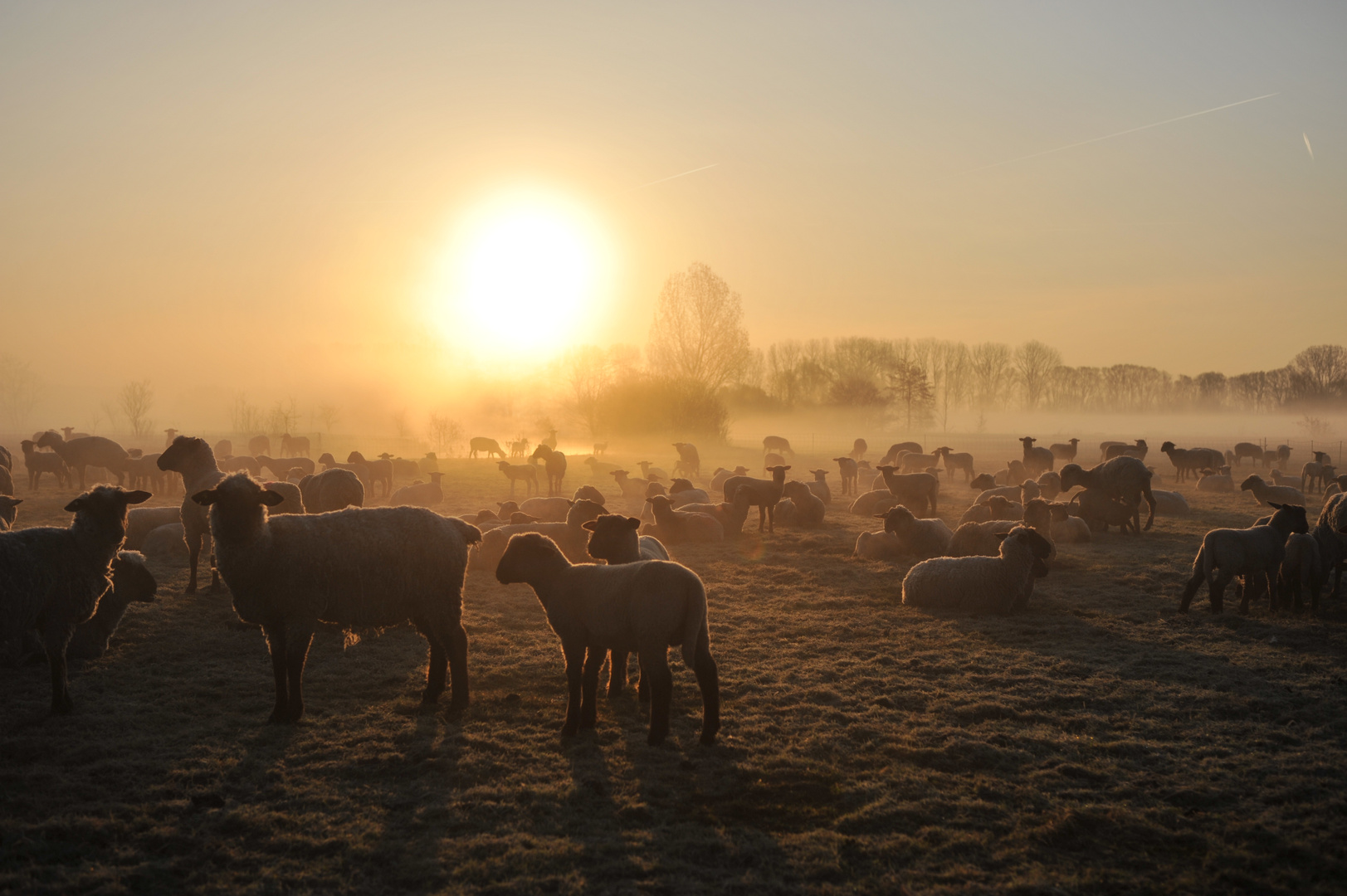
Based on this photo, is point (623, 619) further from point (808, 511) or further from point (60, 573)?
point (808, 511)

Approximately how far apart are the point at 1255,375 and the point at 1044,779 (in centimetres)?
15249

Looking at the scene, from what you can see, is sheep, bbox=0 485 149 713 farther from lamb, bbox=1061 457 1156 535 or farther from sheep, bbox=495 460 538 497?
sheep, bbox=495 460 538 497

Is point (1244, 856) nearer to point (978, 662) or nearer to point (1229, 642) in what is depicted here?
point (978, 662)

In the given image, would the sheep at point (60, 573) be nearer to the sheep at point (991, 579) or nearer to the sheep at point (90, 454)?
the sheep at point (991, 579)

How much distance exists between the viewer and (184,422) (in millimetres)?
134875

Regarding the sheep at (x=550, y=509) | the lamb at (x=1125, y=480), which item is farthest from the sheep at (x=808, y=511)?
the lamb at (x=1125, y=480)

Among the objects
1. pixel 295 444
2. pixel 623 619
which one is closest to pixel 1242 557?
pixel 623 619

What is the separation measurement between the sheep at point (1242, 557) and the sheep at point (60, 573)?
13.3 m

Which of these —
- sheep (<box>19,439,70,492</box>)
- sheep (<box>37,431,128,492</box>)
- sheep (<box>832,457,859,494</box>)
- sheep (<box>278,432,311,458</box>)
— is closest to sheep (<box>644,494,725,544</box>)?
sheep (<box>832,457,859,494</box>)

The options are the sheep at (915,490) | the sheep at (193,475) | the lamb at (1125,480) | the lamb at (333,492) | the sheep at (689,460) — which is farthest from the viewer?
the sheep at (689,460)

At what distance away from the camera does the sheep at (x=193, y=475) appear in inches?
444

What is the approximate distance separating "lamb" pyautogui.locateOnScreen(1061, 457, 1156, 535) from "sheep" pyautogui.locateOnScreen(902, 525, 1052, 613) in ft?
30.4

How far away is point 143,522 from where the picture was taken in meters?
15.9

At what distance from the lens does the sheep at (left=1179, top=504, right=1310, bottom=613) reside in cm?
1043
